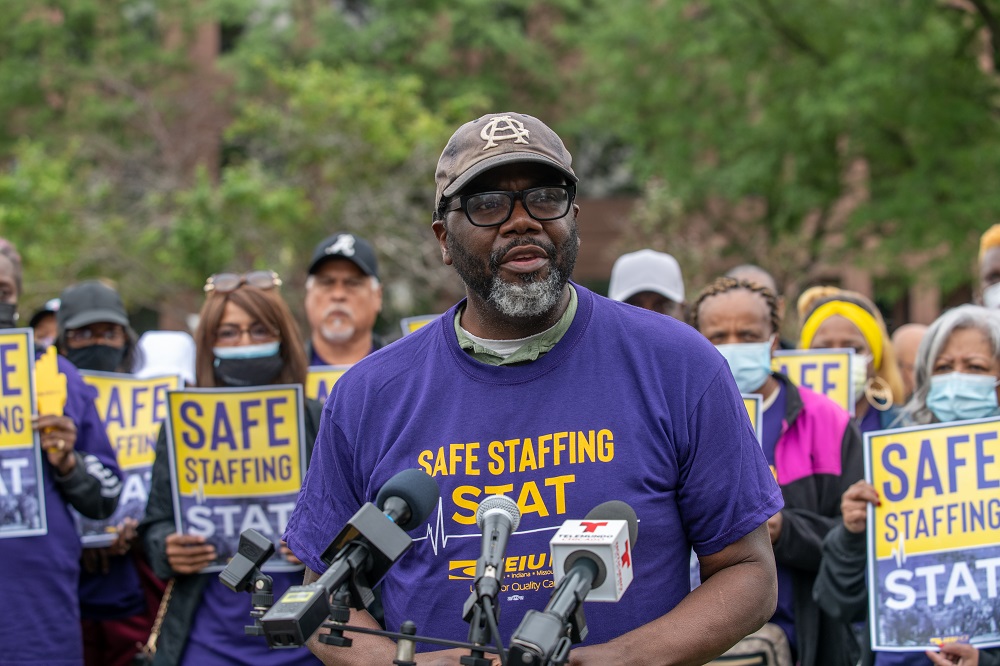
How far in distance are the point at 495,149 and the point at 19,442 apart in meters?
3.10

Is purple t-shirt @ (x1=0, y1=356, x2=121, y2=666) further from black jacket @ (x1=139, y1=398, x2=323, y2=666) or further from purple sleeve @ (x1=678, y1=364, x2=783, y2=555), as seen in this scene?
purple sleeve @ (x1=678, y1=364, x2=783, y2=555)

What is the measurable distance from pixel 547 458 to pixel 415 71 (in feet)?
81.5

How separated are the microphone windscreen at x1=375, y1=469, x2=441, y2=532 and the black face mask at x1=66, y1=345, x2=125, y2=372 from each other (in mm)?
4802

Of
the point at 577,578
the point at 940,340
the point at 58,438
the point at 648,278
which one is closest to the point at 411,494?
the point at 577,578

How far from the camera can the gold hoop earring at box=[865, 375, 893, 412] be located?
6418 millimetres

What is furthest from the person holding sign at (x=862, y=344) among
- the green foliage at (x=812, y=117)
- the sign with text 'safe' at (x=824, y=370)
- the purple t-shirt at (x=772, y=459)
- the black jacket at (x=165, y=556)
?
the green foliage at (x=812, y=117)

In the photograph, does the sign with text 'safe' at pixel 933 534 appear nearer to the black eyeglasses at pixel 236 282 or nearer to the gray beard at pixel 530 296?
the gray beard at pixel 530 296

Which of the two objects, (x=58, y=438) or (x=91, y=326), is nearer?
(x=58, y=438)

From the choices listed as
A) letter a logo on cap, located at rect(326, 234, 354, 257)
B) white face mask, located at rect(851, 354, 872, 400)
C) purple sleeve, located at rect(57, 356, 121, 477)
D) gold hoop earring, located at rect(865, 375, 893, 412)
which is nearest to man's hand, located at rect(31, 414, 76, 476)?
purple sleeve, located at rect(57, 356, 121, 477)

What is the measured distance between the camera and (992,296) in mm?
6418

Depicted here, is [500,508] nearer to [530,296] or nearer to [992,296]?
[530,296]

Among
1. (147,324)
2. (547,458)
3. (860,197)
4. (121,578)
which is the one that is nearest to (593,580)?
(547,458)

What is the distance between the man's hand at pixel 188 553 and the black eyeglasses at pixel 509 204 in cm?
249

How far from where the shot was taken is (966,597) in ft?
14.1
